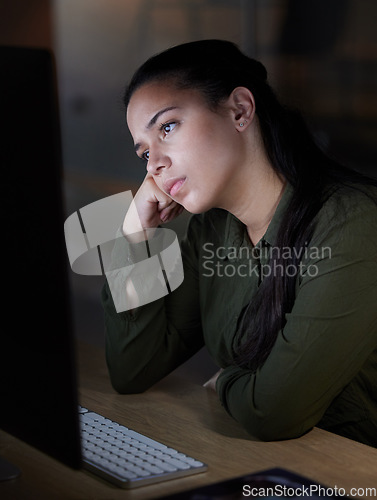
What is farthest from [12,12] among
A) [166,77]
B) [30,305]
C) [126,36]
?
[30,305]

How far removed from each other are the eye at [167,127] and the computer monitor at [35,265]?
2.30 ft

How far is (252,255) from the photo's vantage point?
1.60 m

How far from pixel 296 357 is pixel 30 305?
1.94 feet

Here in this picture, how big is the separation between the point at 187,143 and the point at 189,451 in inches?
A: 24.3

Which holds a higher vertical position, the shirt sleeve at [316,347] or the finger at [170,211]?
the finger at [170,211]

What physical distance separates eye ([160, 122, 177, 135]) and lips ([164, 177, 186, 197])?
0.31 ft

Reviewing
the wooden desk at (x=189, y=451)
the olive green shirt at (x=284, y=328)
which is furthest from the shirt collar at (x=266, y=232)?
the wooden desk at (x=189, y=451)

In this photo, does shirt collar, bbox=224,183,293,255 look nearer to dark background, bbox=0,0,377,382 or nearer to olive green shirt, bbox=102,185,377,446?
olive green shirt, bbox=102,185,377,446

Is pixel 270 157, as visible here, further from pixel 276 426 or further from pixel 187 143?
pixel 276 426

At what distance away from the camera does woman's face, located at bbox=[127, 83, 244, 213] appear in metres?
1.51

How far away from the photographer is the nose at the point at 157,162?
5.00 ft

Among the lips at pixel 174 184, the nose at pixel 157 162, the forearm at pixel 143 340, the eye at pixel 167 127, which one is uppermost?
the eye at pixel 167 127

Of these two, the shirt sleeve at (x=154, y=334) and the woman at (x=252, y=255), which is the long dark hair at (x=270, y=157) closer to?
the woman at (x=252, y=255)

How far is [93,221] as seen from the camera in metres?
2.74
